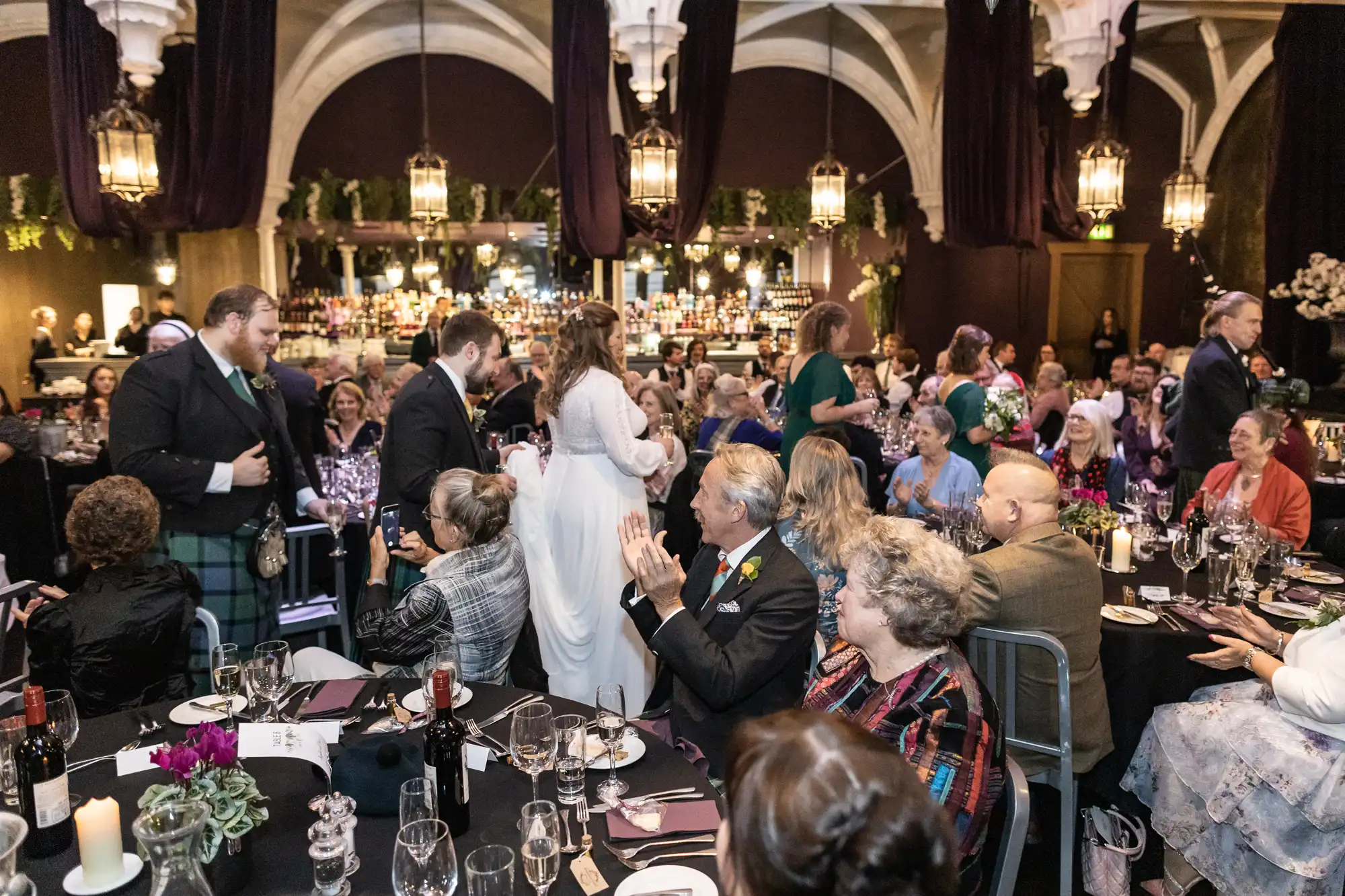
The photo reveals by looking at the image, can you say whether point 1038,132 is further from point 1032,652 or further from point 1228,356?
point 1032,652

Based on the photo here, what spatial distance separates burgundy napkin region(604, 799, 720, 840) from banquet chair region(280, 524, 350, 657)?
2606 millimetres

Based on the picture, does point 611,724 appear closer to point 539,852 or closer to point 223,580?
point 539,852

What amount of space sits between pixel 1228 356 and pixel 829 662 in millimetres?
4017

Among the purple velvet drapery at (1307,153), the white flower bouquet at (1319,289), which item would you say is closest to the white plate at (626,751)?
the white flower bouquet at (1319,289)

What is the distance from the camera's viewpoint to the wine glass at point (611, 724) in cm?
198

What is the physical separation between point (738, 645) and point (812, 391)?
3090 millimetres

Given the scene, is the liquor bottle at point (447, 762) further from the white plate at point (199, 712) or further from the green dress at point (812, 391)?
the green dress at point (812, 391)

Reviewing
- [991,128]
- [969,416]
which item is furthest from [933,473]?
[991,128]

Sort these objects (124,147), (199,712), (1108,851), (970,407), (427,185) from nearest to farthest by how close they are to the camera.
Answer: (199,712) < (1108,851) < (970,407) < (124,147) < (427,185)

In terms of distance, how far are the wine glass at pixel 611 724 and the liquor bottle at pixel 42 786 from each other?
3.26 ft

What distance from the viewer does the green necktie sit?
11.5ft

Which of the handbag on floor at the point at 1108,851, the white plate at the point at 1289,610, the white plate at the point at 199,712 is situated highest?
the white plate at the point at 199,712

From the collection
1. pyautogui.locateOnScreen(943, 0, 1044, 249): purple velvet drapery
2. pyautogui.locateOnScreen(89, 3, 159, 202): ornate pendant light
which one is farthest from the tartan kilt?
pyautogui.locateOnScreen(943, 0, 1044, 249): purple velvet drapery

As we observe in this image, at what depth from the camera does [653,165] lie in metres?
6.51
